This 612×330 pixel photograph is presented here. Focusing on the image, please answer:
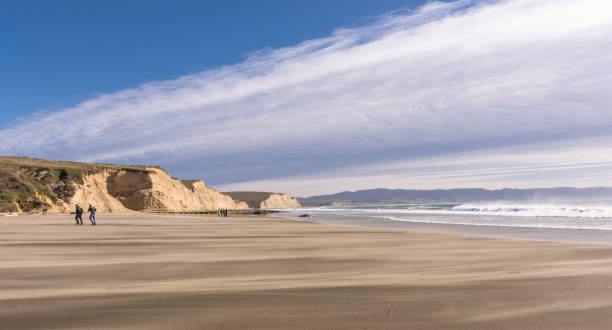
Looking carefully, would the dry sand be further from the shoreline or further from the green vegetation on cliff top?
the green vegetation on cliff top

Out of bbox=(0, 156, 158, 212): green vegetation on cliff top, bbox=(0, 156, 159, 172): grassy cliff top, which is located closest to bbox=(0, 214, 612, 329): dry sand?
bbox=(0, 156, 158, 212): green vegetation on cliff top

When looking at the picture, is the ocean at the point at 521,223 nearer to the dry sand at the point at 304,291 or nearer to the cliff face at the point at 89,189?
the dry sand at the point at 304,291

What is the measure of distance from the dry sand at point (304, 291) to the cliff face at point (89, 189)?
3827cm

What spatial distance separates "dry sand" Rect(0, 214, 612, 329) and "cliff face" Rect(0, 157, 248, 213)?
38.3 meters

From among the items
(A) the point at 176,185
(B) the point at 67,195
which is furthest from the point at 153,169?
(B) the point at 67,195

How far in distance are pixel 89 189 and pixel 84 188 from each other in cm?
219

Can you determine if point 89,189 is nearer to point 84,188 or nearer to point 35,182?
point 84,188

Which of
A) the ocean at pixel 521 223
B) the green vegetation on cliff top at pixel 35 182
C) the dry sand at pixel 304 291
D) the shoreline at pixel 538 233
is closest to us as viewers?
the dry sand at pixel 304 291

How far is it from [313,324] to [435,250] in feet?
27.1

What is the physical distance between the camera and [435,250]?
11.3 m

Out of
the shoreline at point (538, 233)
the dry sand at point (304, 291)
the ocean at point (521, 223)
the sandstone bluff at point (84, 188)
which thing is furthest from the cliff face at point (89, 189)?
the shoreline at point (538, 233)

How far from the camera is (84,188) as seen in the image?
55812 mm

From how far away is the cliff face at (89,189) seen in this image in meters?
42.4

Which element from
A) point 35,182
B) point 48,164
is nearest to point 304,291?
point 35,182
